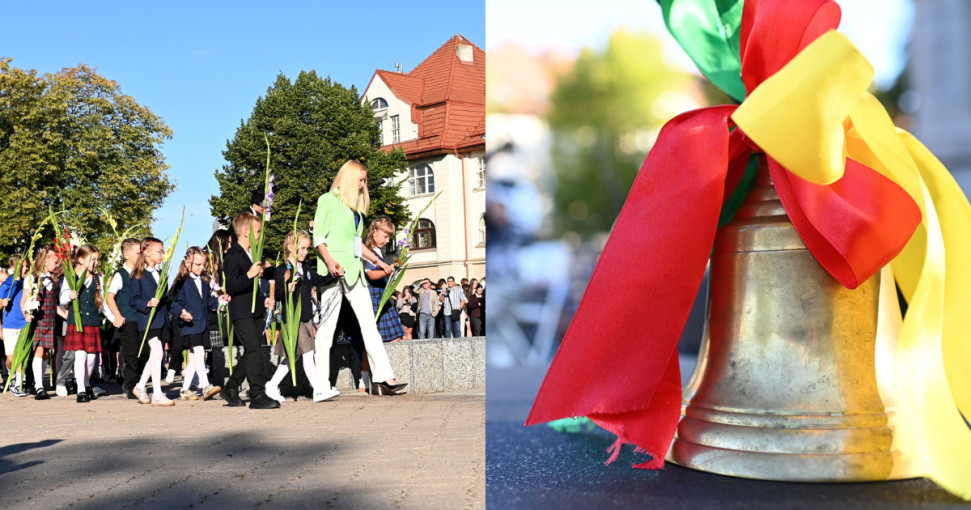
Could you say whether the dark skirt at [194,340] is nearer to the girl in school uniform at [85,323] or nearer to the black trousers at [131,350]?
the black trousers at [131,350]

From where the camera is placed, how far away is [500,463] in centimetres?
157

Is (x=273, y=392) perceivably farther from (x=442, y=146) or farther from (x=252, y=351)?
(x=442, y=146)

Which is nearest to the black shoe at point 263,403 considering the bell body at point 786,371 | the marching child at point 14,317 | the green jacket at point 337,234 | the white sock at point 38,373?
the green jacket at point 337,234

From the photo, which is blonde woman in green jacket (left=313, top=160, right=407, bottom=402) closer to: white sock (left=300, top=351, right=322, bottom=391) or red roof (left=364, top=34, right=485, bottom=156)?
white sock (left=300, top=351, right=322, bottom=391)

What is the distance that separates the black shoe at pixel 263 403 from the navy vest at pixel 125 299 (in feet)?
5.99

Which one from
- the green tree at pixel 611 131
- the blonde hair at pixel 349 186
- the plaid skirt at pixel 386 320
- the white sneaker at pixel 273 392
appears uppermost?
the blonde hair at pixel 349 186

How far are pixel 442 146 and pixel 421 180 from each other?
1992mm

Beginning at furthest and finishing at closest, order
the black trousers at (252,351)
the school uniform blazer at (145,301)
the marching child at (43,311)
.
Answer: the marching child at (43,311) < the school uniform blazer at (145,301) < the black trousers at (252,351)

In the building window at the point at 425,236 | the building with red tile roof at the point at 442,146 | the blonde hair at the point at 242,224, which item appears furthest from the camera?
the building window at the point at 425,236

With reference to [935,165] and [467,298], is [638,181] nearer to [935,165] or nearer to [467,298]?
[935,165]

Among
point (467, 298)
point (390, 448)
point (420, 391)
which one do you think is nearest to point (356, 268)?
point (420, 391)

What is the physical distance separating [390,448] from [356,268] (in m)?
2.65

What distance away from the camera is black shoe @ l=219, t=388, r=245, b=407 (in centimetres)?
606

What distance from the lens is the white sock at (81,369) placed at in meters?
6.97
